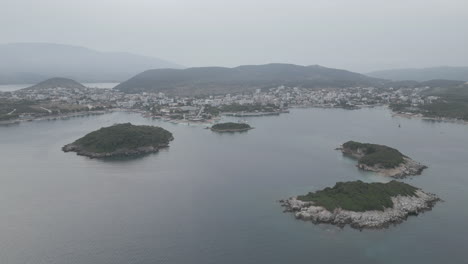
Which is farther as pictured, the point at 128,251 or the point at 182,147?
the point at 182,147

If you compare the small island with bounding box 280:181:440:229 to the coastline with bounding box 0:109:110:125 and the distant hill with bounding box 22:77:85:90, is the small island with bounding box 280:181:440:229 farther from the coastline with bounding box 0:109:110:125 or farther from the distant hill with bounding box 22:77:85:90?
the distant hill with bounding box 22:77:85:90

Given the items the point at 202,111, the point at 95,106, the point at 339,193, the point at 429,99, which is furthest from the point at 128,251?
the point at 429,99

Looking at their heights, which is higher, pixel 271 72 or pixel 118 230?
pixel 271 72

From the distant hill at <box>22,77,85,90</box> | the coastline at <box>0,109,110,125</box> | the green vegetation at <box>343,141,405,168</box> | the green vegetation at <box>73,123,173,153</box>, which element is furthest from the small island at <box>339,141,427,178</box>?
Result: the distant hill at <box>22,77,85,90</box>

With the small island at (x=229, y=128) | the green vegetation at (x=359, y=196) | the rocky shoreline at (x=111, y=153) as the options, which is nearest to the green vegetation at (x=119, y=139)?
the rocky shoreline at (x=111, y=153)

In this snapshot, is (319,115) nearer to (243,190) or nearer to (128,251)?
(243,190)

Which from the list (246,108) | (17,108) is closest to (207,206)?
(246,108)
